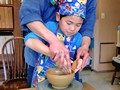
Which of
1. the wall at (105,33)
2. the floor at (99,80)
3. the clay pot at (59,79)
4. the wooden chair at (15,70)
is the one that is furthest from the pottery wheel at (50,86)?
the wall at (105,33)

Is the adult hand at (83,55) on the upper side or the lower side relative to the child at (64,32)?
lower

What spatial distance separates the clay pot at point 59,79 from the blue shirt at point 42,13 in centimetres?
23

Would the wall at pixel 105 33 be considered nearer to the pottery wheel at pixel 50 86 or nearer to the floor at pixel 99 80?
the floor at pixel 99 80

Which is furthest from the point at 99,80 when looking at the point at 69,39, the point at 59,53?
the point at 59,53

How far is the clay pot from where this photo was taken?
79 cm

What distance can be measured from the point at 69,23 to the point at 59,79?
9.7 inches

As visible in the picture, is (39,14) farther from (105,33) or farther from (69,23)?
(105,33)

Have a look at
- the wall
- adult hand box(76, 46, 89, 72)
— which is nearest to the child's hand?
adult hand box(76, 46, 89, 72)

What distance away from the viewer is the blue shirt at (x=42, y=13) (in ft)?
2.65

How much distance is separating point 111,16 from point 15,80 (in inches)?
103

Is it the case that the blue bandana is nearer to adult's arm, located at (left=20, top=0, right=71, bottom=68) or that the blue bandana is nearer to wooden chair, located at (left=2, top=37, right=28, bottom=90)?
adult's arm, located at (left=20, top=0, right=71, bottom=68)

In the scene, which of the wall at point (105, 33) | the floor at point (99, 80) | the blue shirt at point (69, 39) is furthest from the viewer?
the wall at point (105, 33)

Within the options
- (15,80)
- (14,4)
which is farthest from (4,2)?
(15,80)

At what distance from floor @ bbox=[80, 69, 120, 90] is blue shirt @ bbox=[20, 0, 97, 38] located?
2259 mm
